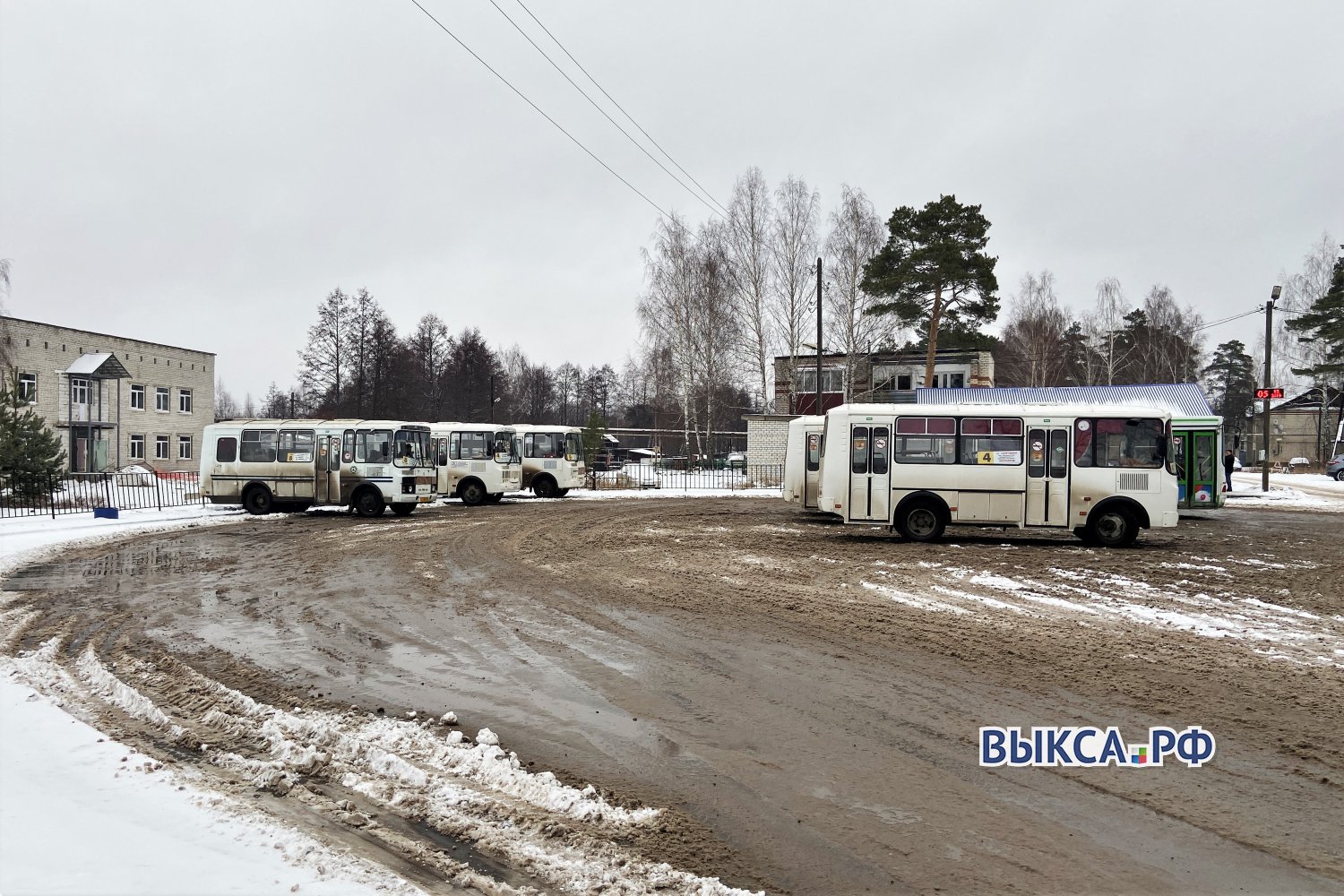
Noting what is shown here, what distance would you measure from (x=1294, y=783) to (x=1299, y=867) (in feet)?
3.79

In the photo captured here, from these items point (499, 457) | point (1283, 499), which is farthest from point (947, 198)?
point (499, 457)

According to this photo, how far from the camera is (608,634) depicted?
27.2 feet

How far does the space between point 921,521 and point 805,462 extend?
5.97 metres

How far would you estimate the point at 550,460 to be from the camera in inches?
1185

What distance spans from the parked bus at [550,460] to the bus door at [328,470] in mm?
7775

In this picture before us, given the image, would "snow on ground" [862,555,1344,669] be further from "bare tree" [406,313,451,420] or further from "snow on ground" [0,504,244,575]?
"bare tree" [406,313,451,420]

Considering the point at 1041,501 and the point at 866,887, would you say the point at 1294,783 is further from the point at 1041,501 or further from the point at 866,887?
the point at 1041,501

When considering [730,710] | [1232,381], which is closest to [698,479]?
[730,710]

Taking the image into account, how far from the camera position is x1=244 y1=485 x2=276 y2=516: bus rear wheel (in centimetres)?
2272

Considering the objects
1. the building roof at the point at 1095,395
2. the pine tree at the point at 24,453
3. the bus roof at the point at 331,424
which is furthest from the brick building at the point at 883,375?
the pine tree at the point at 24,453

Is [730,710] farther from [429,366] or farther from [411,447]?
[429,366]

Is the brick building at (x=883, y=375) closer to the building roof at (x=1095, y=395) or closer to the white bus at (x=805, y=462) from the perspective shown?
the building roof at (x=1095, y=395)

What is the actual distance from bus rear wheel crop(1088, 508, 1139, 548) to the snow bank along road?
10.7ft

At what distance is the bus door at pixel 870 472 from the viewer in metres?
16.6
